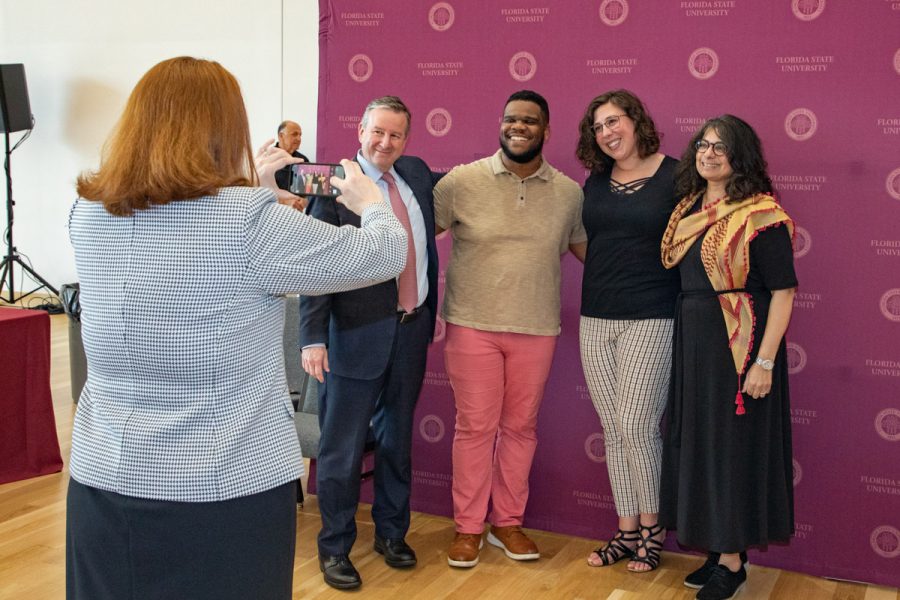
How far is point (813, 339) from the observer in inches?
131

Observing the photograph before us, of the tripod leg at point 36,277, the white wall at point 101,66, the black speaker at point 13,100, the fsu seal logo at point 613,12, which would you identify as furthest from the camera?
the tripod leg at point 36,277

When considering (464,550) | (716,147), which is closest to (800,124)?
(716,147)

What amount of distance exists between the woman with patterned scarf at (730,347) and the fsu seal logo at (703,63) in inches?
16.5

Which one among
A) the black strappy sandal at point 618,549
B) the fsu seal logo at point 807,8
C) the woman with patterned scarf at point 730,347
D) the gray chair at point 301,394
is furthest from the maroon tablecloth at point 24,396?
the fsu seal logo at point 807,8

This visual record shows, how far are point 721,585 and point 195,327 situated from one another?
87.1 inches

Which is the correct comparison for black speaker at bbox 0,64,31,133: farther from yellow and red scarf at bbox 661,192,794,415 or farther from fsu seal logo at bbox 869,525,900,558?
fsu seal logo at bbox 869,525,900,558

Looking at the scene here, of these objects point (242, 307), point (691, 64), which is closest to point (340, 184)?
point (242, 307)

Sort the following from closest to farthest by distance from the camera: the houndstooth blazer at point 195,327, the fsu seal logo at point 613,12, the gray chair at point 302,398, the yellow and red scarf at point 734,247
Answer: the houndstooth blazer at point 195,327 < the yellow and red scarf at point 734,247 < the fsu seal logo at point 613,12 < the gray chair at point 302,398

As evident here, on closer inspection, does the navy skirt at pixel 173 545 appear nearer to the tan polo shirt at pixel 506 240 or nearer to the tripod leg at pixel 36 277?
the tan polo shirt at pixel 506 240

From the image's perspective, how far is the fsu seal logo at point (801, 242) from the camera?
3297mm

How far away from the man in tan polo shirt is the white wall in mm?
2959

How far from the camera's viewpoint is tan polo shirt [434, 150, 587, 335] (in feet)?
10.7

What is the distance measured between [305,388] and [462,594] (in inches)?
45.2

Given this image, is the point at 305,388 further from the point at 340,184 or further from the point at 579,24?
the point at 340,184
